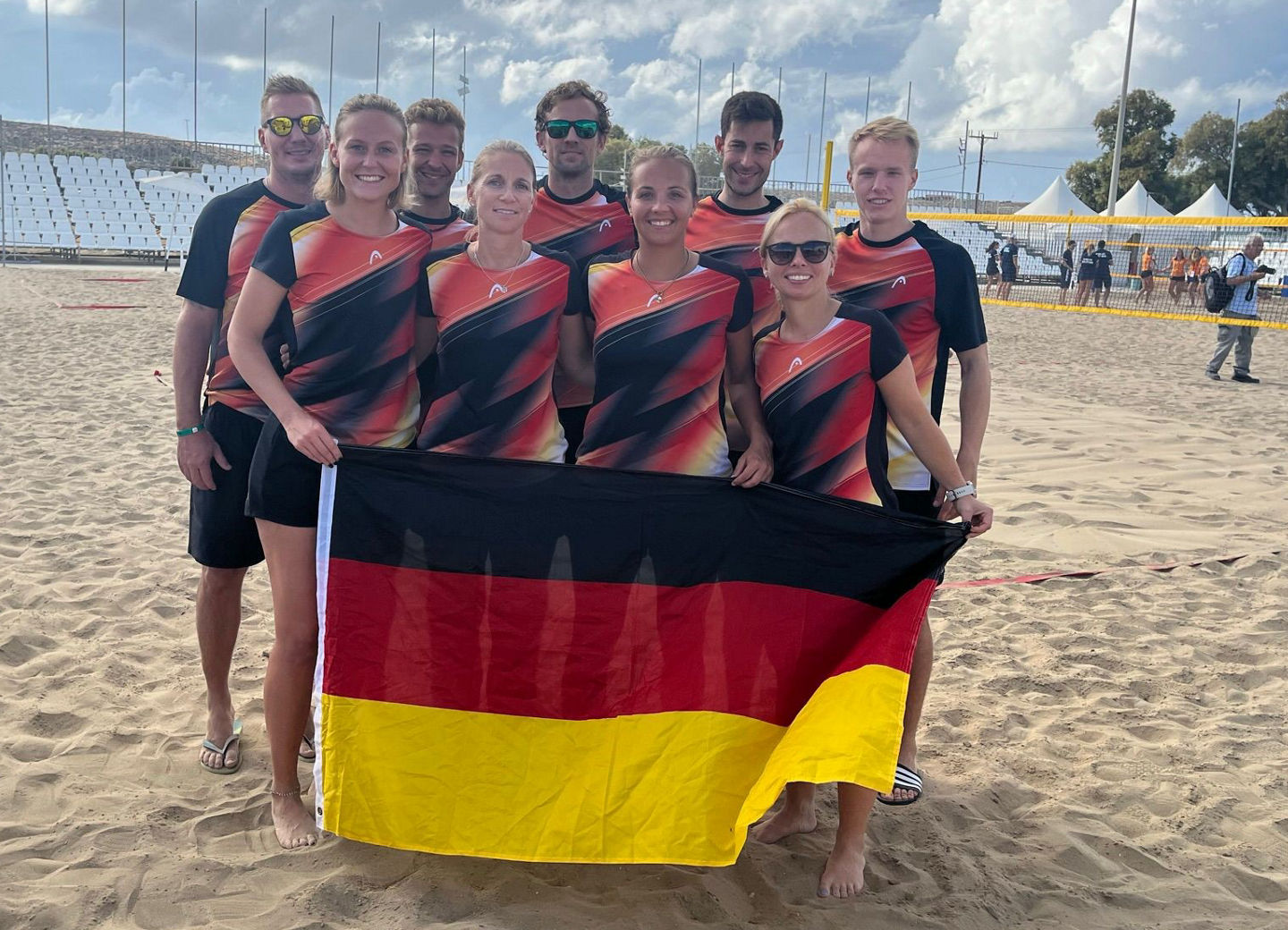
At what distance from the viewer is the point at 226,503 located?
10.1 feet

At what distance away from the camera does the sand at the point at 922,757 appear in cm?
262

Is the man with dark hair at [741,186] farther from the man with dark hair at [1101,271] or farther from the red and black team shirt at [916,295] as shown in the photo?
the man with dark hair at [1101,271]

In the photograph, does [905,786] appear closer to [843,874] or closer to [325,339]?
[843,874]

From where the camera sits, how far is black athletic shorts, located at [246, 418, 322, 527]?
2672 millimetres

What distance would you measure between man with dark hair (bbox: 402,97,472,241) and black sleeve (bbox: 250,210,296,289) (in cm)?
66

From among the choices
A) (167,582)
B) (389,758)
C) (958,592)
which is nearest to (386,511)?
(389,758)

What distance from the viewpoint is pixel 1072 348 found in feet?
51.7

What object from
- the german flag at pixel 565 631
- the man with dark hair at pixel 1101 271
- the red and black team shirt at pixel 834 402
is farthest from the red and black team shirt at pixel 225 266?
the man with dark hair at pixel 1101 271

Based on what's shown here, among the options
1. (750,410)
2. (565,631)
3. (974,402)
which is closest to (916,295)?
(974,402)

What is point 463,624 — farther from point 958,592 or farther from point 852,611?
point 958,592

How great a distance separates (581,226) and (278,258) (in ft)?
3.90

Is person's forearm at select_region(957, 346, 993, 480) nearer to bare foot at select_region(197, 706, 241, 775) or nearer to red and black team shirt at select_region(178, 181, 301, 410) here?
red and black team shirt at select_region(178, 181, 301, 410)

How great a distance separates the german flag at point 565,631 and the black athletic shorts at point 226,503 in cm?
58

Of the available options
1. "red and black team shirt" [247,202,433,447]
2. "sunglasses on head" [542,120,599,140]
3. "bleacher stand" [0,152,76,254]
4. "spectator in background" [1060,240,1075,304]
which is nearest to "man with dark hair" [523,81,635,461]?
"sunglasses on head" [542,120,599,140]
